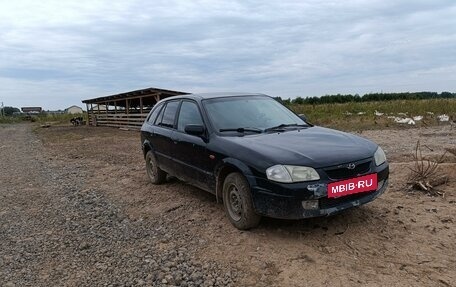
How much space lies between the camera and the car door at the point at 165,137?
5920 mm

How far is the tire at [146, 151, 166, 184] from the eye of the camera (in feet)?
22.1

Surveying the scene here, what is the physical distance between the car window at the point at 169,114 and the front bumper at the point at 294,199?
2.50 meters

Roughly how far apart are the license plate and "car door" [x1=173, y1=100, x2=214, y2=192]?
1569 mm

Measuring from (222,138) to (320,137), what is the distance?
1.12 m

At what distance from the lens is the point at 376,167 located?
4117 millimetres

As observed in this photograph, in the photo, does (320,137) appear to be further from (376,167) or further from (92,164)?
(92,164)

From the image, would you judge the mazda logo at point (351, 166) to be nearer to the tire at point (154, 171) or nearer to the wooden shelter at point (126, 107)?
the tire at point (154, 171)

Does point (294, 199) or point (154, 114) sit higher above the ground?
point (154, 114)

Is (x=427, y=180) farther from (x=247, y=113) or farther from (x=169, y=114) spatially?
(x=169, y=114)

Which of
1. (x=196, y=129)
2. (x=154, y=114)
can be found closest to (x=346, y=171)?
(x=196, y=129)

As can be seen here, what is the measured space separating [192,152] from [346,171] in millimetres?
2104

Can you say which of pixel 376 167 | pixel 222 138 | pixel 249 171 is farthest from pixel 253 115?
pixel 376 167

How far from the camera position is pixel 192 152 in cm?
513

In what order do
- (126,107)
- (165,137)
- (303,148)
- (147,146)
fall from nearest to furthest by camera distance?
(303,148), (165,137), (147,146), (126,107)
